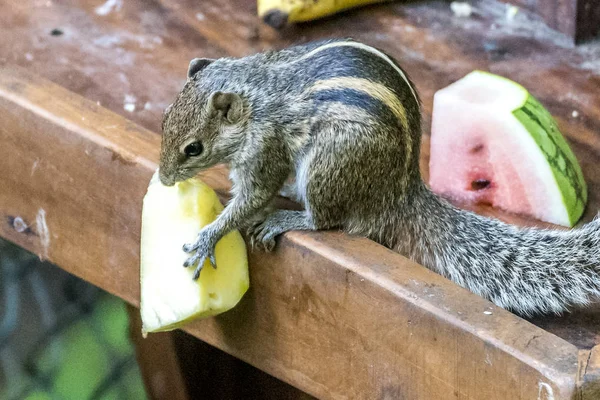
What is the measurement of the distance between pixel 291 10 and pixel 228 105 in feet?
2.85

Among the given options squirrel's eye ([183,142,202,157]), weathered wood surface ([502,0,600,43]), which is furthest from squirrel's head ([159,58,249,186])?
weathered wood surface ([502,0,600,43])

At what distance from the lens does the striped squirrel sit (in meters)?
1.25

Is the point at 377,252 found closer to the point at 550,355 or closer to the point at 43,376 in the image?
the point at 550,355

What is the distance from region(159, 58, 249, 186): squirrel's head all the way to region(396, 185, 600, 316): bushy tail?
0.29 metres

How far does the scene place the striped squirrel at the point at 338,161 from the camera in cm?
125

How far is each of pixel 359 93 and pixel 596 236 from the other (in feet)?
1.21

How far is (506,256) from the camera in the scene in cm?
124

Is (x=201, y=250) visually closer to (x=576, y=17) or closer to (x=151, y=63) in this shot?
(x=151, y=63)

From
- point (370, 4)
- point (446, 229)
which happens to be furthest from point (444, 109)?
point (370, 4)

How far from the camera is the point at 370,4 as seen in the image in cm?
226

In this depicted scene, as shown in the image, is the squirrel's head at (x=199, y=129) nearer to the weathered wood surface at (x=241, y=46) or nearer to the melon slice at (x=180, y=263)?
the melon slice at (x=180, y=263)

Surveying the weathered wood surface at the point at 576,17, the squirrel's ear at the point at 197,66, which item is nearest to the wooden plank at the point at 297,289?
the squirrel's ear at the point at 197,66

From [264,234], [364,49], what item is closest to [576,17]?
[364,49]

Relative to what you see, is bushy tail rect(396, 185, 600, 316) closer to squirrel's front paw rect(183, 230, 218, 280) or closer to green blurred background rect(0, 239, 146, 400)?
squirrel's front paw rect(183, 230, 218, 280)
